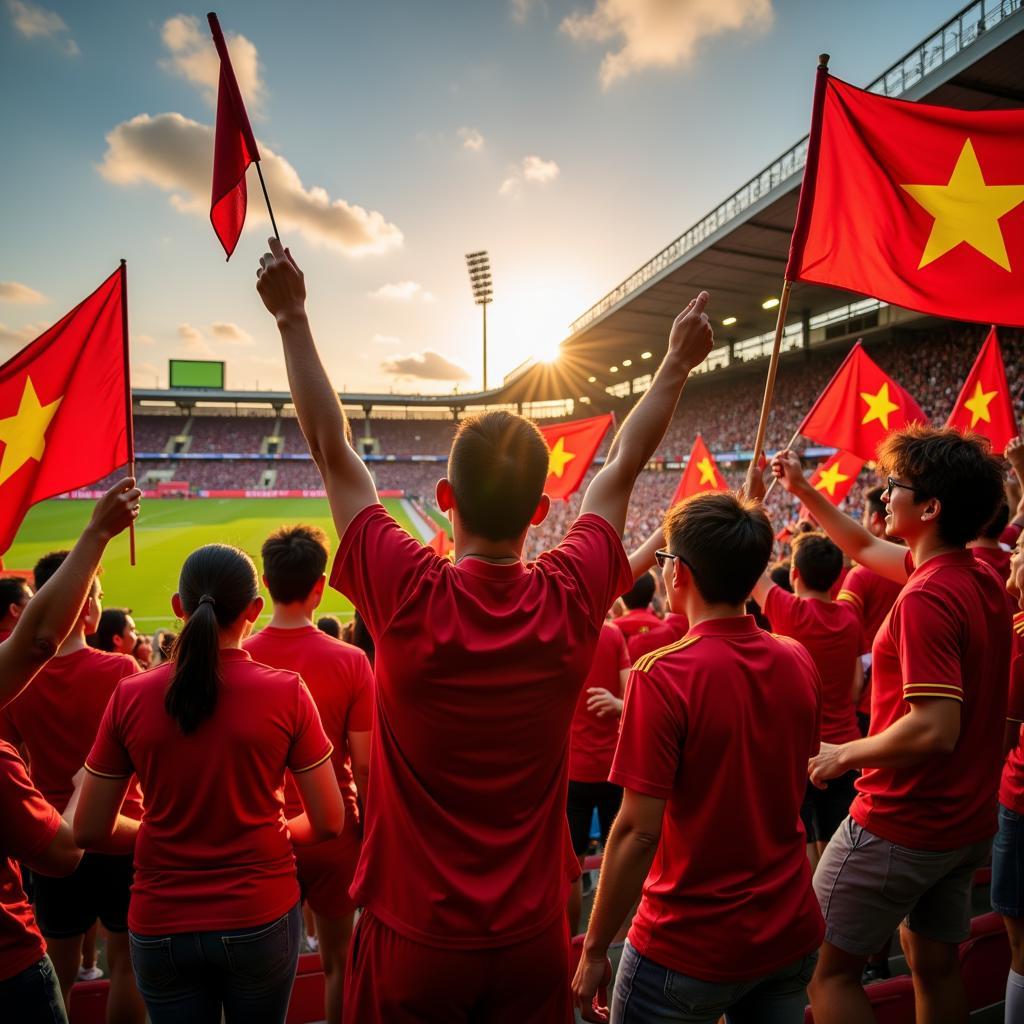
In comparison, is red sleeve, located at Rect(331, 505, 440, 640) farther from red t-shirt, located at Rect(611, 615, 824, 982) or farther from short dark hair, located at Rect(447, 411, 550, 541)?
red t-shirt, located at Rect(611, 615, 824, 982)

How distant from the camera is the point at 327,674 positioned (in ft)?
8.59

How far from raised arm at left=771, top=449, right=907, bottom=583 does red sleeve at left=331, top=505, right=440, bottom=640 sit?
6.66 feet

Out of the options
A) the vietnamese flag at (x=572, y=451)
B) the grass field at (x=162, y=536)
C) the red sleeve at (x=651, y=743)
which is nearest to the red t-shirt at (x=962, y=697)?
the red sleeve at (x=651, y=743)

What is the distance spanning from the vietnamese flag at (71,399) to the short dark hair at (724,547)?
117 inches

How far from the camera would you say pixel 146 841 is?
5.98 ft

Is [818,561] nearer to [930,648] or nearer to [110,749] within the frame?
[930,648]

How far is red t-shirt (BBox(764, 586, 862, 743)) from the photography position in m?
3.55

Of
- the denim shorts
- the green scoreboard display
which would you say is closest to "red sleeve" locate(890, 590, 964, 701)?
the denim shorts

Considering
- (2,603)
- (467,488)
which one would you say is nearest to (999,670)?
(467,488)

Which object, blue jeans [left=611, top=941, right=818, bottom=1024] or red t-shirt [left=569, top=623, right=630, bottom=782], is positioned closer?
blue jeans [left=611, top=941, right=818, bottom=1024]

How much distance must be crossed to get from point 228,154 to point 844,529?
Answer: 118 inches

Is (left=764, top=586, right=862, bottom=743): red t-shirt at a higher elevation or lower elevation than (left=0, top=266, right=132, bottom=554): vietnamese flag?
lower

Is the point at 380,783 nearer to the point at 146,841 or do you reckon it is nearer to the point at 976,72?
the point at 146,841

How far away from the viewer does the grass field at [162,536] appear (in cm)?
2077
